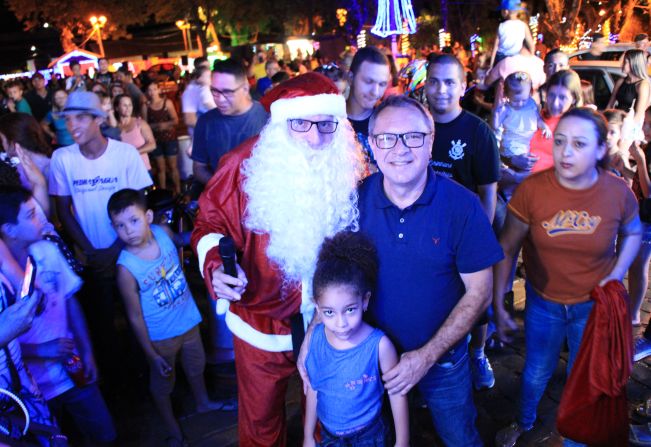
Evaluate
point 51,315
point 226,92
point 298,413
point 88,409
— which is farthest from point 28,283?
point 226,92

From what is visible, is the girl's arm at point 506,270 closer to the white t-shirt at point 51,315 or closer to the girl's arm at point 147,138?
the white t-shirt at point 51,315

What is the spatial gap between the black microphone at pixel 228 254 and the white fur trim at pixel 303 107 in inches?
33.6

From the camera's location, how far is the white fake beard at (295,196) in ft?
7.96

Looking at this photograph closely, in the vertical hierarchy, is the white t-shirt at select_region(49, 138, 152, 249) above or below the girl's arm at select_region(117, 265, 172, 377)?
above

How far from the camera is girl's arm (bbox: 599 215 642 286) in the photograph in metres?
2.51

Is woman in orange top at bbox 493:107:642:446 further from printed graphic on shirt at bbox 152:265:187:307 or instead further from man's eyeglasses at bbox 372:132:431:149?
printed graphic on shirt at bbox 152:265:187:307

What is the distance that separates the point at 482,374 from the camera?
350cm

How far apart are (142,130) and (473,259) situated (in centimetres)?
536

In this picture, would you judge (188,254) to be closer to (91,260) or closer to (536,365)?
(91,260)

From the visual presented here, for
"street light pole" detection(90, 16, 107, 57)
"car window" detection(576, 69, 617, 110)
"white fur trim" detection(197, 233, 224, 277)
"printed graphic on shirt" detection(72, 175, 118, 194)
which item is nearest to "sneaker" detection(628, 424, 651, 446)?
"white fur trim" detection(197, 233, 224, 277)

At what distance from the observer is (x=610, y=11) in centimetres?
1978

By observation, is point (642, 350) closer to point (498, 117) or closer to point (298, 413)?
point (498, 117)

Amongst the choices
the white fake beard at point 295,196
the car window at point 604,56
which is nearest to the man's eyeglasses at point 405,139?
the white fake beard at point 295,196

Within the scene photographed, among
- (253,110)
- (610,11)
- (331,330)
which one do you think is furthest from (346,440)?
(610,11)
